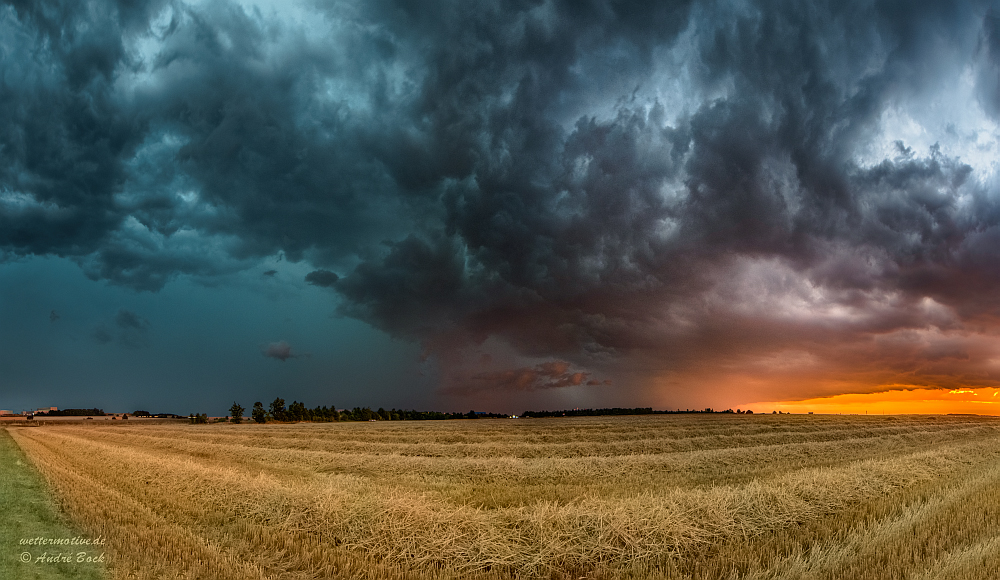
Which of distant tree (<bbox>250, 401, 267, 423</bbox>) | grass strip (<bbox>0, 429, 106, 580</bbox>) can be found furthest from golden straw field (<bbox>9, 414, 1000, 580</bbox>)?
distant tree (<bbox>250, 401, 267, 423</bbox>)

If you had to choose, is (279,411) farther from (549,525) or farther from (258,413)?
(549,525)

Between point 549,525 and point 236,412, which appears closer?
point 549,525

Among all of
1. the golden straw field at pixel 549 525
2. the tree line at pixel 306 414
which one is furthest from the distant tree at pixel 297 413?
the golden straw field at pixel 549 525

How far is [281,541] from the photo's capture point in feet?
23.6

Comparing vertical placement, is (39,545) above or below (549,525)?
below

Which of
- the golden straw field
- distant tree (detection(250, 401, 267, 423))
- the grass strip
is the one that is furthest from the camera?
distant tree (detection(250, 401, 267, 423))

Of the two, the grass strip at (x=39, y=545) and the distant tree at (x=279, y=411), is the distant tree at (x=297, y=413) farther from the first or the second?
the grass strip at (x=39, y=545)

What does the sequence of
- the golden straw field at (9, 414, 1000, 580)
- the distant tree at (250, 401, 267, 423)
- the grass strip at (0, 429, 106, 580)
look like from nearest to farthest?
the grass strip at (0, 429, 106, 580) < the golden straw field at (9, 414, 1000, 580) < the distant tree at (250, 401, 267, 423)

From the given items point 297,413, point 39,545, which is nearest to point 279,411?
point 297,413

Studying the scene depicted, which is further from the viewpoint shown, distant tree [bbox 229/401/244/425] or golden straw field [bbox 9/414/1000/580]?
distant tree [bbox 229/401/244/425]

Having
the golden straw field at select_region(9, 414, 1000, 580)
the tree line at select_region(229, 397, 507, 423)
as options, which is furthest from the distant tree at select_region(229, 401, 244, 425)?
the golden straw field at select_region(9, 414, 1000, 580)

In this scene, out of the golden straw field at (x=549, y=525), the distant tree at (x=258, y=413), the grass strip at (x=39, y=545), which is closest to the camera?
the grass strip at (x=39, y=545)

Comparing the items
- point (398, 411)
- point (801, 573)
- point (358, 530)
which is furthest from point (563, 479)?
point (398, 411)

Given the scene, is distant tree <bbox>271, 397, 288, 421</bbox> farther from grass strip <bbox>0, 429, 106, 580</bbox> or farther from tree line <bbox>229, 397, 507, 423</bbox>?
grass strip <bbox>0, 429, 106, 580</bbox>
